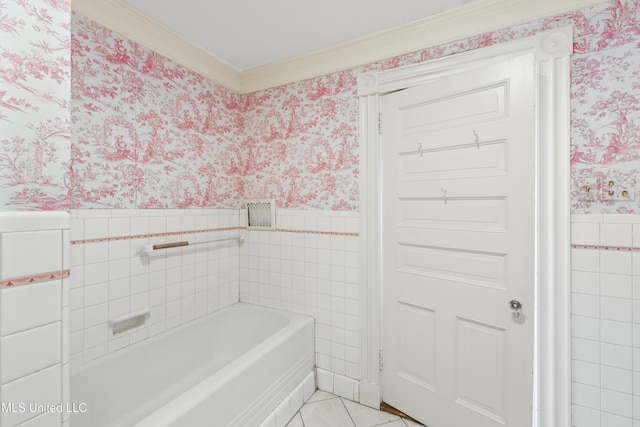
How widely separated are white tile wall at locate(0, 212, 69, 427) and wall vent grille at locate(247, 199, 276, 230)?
1.49 metres

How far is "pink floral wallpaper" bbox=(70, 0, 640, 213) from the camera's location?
1.27 meters

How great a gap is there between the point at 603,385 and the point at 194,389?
1.79 meters

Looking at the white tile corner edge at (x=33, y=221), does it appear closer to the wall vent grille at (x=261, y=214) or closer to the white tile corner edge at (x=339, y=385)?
the wall vent grille at (x=261, y=214)

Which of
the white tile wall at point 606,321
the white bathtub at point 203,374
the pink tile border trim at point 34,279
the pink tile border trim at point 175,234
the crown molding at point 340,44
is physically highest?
the crown molding at point 340,44

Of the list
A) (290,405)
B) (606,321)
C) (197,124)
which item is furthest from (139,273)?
(606,321)

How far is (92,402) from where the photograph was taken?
139cm

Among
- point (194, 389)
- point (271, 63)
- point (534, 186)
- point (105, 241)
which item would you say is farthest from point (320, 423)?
point (271, 63)

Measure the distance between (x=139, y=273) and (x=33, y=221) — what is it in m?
1.11

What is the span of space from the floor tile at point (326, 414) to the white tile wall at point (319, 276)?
0.61 feet

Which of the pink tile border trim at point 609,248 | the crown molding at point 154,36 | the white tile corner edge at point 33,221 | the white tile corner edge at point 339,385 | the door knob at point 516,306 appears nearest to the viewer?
the white tile corner edge at point 33,221

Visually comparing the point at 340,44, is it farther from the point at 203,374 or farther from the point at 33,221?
the point at 203,374

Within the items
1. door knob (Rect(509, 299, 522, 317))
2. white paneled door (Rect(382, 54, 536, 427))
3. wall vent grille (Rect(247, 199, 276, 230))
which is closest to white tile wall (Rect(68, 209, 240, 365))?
wall vent grille (Rect(247, 199, 276, 230))

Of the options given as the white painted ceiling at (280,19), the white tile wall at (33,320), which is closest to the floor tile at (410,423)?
the white tile wall at (33,320)

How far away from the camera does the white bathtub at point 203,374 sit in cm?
125
